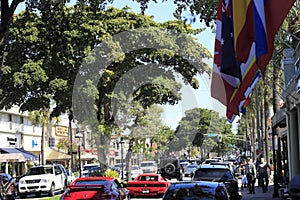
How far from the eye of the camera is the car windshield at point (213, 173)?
22.9 metres

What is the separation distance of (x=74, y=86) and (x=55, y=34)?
3.20 m

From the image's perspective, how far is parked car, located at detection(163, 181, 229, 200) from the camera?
12.2 meters

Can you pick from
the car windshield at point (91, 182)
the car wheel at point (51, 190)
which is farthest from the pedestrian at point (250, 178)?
the car windshield at point (91, 182)

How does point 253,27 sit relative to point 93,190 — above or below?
above

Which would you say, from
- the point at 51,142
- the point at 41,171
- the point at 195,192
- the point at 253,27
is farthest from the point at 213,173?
the point at 51,142

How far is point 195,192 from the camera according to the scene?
1226 cm

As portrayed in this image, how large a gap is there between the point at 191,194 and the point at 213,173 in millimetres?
11077

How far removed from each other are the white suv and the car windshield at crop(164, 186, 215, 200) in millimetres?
22937

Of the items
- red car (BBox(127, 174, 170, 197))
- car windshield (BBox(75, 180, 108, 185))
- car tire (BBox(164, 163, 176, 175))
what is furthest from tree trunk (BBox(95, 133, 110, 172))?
car windshield (BBox(75, 180, 108, 185))

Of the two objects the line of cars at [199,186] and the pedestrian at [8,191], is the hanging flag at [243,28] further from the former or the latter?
the pedestrian at [8,191]

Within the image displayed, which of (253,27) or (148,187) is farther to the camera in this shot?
Result: (148,187)

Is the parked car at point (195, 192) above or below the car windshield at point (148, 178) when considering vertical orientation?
above

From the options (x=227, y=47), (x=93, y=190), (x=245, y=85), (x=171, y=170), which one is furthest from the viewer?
(x=171, y=170)

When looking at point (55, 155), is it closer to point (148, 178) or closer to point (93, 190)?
point (148, 178)
